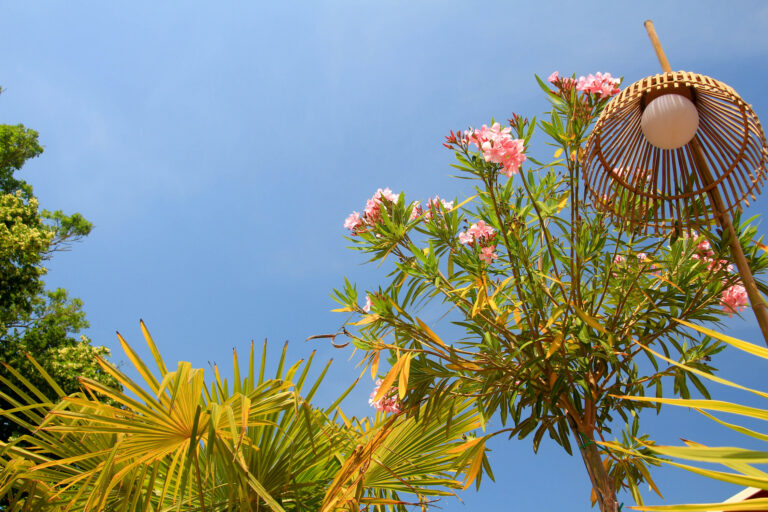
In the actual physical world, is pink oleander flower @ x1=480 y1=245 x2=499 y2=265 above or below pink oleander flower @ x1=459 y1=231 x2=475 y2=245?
below

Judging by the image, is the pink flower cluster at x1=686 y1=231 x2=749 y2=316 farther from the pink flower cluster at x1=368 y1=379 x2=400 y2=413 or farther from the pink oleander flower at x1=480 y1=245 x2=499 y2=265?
the pink flower cluster at x1=368 y1=379 x2=400 y2=413

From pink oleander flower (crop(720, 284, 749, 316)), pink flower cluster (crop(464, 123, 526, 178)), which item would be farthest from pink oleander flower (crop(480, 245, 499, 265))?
pink oleander flower (crop(720, 284, 749, 316))

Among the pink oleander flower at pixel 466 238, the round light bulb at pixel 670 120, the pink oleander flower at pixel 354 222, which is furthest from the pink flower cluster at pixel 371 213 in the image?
the round light bulb at pixel 670 120

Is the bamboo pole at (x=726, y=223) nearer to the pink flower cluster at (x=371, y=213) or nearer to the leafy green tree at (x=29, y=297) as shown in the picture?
the pink flower cluster at (x=371, y=213)

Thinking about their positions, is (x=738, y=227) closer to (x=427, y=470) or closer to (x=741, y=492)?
(x=741, y=492)

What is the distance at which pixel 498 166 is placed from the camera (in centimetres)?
221

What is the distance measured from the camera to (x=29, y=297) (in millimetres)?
6172

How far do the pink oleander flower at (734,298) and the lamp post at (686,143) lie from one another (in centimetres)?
33

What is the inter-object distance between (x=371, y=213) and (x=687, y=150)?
1.51 m

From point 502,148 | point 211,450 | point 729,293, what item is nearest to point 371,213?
point 502,148

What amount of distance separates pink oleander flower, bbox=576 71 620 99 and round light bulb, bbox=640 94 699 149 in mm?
445

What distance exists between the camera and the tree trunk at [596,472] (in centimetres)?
209

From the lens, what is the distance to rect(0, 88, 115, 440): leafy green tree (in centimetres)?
568

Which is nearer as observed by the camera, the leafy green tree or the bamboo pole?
the bamboo pole
